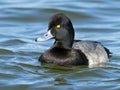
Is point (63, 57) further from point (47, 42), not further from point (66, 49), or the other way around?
point (47, 42)

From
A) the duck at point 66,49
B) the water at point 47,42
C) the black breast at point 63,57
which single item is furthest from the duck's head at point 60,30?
the water at point 47,42

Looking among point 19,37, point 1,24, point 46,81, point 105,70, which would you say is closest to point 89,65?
point 105,70

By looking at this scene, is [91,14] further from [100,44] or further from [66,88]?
[66,88]

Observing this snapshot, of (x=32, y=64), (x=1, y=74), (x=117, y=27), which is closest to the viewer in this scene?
(x=1, y=74)

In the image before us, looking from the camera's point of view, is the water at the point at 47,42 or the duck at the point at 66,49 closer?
the water at the point at 47,42

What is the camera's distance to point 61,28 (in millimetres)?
11664

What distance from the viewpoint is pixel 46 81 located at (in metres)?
10.4

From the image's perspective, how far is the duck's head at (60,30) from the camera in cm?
1148

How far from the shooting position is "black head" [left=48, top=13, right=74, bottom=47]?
1146cm

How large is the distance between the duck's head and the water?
62 centimetres

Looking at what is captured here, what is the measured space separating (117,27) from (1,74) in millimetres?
5143

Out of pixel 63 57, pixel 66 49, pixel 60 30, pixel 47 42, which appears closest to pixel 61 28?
pixel 60 30

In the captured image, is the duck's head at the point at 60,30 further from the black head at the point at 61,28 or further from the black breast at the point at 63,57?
the black breast at the point at 63,57

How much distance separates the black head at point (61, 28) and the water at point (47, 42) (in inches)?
25.6
